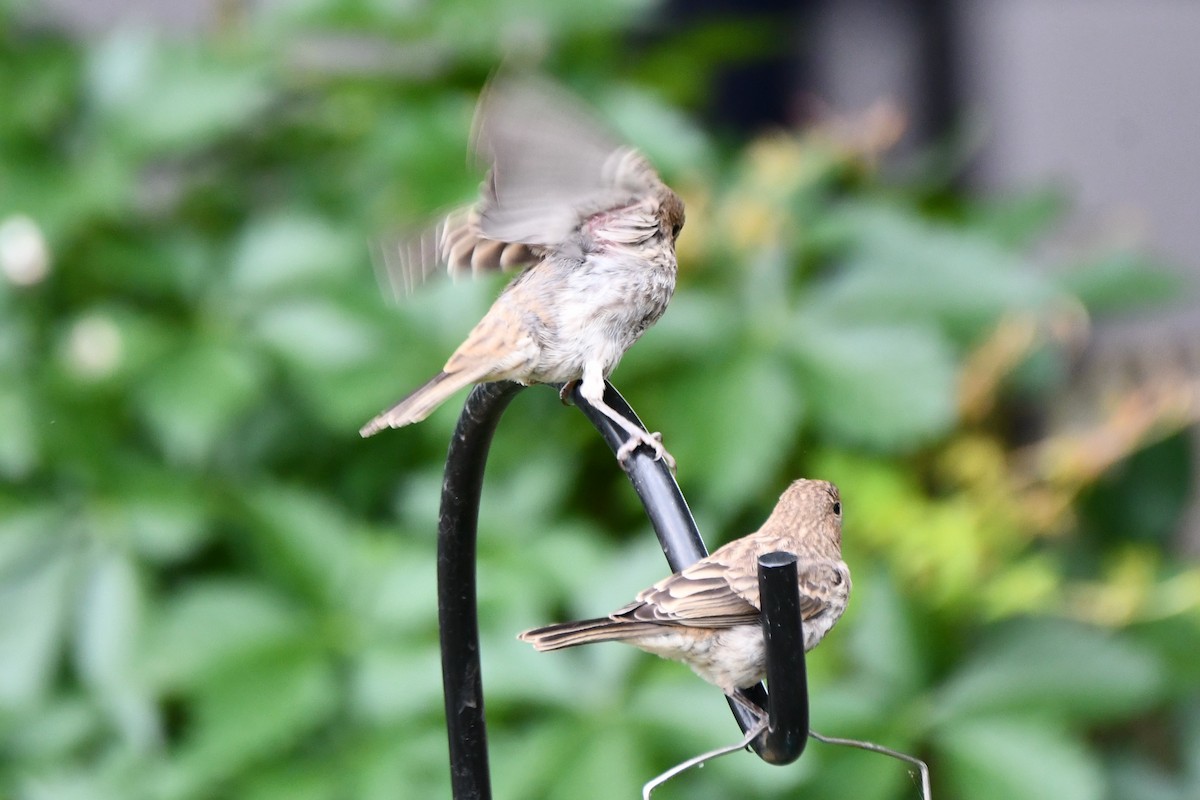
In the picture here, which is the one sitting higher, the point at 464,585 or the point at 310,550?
the point at 310,550

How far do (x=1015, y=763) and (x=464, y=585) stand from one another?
36.9 inches

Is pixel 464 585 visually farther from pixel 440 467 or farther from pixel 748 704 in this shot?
pixel 440 467

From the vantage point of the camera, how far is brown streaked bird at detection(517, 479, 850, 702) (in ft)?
3.26

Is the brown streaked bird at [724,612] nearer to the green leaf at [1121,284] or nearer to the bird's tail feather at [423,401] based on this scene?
the bird's tail feather at [423,401]

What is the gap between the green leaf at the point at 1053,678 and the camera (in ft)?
5.86

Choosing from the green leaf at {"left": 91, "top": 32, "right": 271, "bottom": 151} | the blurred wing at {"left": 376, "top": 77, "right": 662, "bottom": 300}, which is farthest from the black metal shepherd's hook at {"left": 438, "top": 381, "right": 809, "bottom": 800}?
the green leaf at {"left": 91, "top": 32, "right": 271, "bottom": 151}

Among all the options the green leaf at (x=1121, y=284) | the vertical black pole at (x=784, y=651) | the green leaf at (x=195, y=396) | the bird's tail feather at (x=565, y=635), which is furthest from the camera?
the green leaf at (x=1121, y=284)

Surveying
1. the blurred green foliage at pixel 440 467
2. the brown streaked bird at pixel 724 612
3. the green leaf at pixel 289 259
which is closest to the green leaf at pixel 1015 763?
the blurred green foliage at pixel 440 467

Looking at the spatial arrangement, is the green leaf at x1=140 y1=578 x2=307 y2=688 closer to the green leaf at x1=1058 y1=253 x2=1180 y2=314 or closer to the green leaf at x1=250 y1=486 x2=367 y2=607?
the green leaf at x1=250 y1=486 x2=367 y2=607

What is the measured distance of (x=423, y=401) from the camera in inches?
42.9

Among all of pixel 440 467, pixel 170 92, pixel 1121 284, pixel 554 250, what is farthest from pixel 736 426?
pixel 170 92

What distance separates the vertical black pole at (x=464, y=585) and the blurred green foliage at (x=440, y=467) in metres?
0.60

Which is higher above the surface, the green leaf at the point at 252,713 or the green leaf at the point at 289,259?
the green leaf at the point at 289,259

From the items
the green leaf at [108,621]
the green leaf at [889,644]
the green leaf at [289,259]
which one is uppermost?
the green leaf at [289,259]
